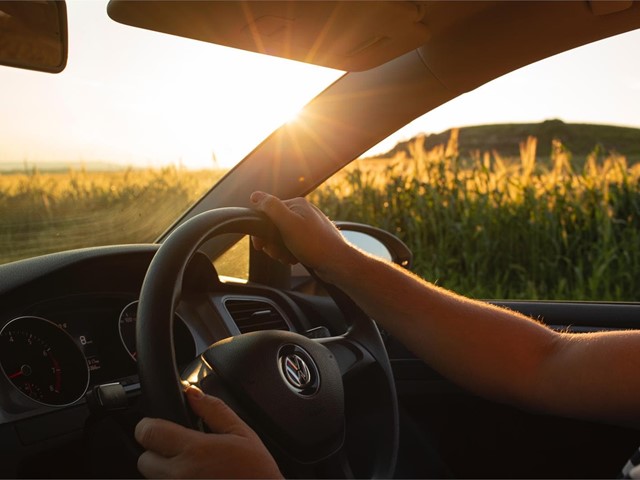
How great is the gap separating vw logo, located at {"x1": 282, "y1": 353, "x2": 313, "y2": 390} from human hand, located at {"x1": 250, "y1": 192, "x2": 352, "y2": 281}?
26cm

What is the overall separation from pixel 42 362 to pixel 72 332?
0.44ft

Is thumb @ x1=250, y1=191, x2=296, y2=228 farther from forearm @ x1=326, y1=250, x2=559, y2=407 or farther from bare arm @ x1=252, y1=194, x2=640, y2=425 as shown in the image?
forearm @ x1=326, y1=250, x2=559, y2=407

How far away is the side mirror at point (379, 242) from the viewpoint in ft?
9.84

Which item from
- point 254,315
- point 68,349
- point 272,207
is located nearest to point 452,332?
point 272,207

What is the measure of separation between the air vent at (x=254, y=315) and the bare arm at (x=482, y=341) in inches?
20.8

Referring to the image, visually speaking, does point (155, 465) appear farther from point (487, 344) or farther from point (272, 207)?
point (487, 344)

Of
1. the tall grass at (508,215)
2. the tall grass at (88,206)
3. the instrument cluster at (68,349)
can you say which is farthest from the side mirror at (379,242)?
the tall grass at (508,215)

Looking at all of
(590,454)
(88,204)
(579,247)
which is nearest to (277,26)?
(88,204)

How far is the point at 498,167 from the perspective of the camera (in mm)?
6387

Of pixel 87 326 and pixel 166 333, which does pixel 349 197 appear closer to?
pixel 87 326

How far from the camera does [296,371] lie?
1543mm

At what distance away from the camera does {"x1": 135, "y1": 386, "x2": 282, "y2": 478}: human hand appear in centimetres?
117

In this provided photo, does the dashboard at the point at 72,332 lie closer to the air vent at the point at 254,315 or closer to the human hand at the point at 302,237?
the air vent at the point at 254,315

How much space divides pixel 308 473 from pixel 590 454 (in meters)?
1.51
